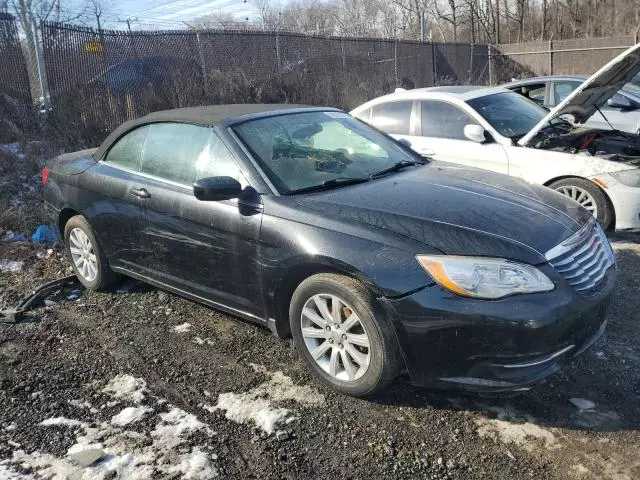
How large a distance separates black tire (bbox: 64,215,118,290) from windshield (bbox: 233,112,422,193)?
1798mm

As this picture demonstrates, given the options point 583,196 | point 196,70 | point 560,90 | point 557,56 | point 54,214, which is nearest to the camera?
point 54,214

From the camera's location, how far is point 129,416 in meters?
3.21

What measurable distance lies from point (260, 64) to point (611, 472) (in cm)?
1277

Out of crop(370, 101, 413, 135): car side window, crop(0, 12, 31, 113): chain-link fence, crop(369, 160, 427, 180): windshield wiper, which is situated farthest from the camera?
crop(0, 12, 31, 113): chain-link fence

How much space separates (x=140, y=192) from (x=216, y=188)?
40.9 inches

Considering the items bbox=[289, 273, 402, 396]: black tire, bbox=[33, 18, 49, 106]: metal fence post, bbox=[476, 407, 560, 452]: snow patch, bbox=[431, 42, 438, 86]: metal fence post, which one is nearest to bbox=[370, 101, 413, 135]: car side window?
bbox=[289, 273, 402, 396]: black tire

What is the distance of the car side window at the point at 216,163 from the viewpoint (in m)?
3.73

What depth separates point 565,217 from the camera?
3.48m

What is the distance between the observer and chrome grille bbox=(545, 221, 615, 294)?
3.05 metres

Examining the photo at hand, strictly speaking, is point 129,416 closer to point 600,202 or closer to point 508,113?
point 600,202

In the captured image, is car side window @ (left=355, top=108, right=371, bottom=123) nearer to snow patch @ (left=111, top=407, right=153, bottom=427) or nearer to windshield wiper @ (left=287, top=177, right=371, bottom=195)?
windshield wiper @ (left=287, top=177, right=371, bottom=195)

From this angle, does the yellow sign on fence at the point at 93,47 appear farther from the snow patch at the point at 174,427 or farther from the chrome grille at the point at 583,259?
the chrome grille at the point at 583,259

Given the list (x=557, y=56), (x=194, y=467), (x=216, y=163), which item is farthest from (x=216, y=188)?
(x=557, y=56)

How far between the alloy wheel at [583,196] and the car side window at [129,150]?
403cm
